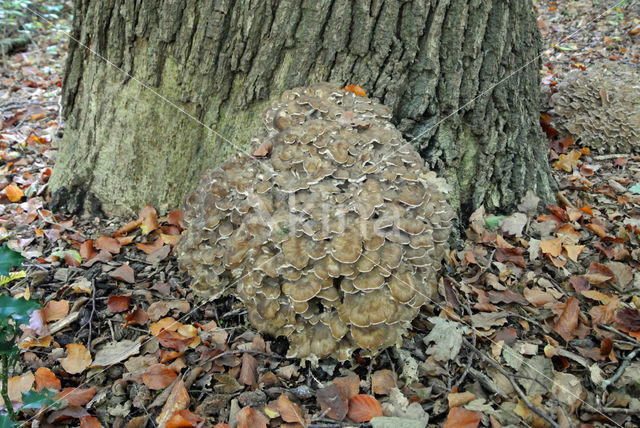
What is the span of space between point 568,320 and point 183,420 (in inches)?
107

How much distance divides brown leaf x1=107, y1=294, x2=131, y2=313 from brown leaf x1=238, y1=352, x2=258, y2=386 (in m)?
1.11

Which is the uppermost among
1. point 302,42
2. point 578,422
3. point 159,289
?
point 302,42

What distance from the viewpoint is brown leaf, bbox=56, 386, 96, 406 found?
2705 millimetres

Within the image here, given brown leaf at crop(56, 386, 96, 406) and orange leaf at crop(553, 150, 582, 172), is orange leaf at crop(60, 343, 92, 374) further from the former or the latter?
orange leaf at crop(553, 150, 582, 172)

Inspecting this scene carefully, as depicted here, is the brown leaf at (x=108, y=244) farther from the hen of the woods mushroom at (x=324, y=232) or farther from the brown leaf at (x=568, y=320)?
the brown leaf at (x=568, y=320)

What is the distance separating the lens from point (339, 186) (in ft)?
9.43

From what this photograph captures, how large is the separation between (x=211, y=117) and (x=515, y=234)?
9.72ft

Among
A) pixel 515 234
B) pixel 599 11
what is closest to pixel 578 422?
pixel 515 234

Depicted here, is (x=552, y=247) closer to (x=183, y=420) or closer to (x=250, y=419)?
(x=250, y=419)

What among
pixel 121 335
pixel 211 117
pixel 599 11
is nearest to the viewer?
pixel 121 335

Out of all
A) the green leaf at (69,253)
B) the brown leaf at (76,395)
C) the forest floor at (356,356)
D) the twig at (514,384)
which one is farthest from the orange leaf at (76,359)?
the twig at (514,384)

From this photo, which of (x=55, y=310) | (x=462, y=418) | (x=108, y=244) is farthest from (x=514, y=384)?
(x=108, y=244)

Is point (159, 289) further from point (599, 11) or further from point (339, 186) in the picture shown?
point (599, 11)

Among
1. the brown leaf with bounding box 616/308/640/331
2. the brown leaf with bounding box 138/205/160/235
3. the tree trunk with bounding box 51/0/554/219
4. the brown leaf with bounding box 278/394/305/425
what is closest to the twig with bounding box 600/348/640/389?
the brown leaf with bounding box 616/308/640/331
